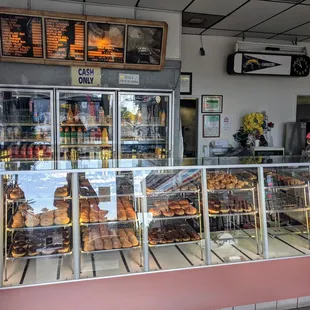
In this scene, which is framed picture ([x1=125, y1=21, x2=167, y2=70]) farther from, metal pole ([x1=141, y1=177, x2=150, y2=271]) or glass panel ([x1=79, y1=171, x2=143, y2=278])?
metal pole ([x1=141, y1=177, x2=150, y2=271])

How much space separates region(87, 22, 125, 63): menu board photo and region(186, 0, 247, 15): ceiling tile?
2.98 ft

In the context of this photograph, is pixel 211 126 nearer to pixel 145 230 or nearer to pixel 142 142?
pixel 142 142

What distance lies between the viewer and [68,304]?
2047mm

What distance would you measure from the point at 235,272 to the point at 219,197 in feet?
2.04

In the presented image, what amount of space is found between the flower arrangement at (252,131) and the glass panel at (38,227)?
3.71 metres

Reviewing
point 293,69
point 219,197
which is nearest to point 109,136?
point 219,197

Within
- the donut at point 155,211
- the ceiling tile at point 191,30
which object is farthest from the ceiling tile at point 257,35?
the donut at point 155,211

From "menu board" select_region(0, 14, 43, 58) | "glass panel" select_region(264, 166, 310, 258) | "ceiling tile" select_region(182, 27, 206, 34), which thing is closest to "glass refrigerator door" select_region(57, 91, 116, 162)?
"menu board" select_region(0, 14, 43, 58)

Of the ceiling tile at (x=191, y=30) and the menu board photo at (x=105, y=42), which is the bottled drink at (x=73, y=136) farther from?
the ceiling tile at (x=191, y=30)

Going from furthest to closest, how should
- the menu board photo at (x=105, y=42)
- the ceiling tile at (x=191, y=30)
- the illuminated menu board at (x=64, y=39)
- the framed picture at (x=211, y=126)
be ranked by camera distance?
1. the framed picture at (x=211, y=126)
2. the ceiling tile at (x=191, y=30)
3. the menu board photo at (x=105, y=42)
4. the illuminated menu board at (x=64, y=39)

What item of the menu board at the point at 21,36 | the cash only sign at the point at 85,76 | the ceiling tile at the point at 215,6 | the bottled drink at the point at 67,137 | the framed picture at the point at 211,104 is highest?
the ceiling tile at the point at 215,6

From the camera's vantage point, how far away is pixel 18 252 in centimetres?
214

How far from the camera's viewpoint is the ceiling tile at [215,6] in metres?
3.77

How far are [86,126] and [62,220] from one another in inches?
80.5
